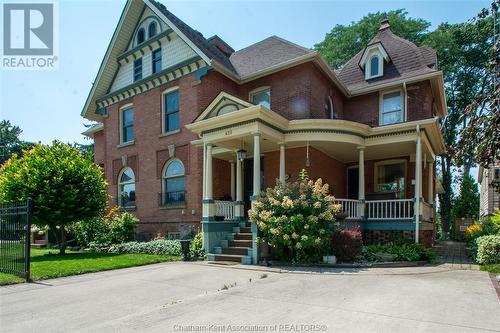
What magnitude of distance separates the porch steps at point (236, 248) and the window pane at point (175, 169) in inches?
190

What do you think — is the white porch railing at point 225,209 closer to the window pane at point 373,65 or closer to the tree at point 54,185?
the tree at point 54,185

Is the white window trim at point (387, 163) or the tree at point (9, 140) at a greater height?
the tree at point (9, 140)

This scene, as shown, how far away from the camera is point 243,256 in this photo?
10.5 m

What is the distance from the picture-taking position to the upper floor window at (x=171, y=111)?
16.1 metres

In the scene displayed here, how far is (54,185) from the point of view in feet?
41.7

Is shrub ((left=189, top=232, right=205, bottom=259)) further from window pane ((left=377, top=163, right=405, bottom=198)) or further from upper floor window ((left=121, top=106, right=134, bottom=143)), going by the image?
upper floor window ((left=121, top=106, right=134, bottom=143))

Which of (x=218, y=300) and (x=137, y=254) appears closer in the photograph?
(x=218, y=300)

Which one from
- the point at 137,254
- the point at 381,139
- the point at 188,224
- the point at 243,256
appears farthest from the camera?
the point at 188,224

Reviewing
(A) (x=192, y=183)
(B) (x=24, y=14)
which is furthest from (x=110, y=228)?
(B) (x=24, y=14)

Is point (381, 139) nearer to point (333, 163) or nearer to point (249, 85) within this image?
point (333, 163)

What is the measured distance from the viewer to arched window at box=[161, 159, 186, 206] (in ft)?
50.9

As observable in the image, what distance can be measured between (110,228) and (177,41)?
9330 millimetres

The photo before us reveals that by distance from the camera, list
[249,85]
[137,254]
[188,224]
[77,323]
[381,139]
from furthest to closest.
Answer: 1. [249,85]
2. [188,224]
3. [137,254]
4. [381,139]
5. [77,323]

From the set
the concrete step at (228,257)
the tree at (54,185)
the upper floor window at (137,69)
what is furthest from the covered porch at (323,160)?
the upper floor window at (137,69)
